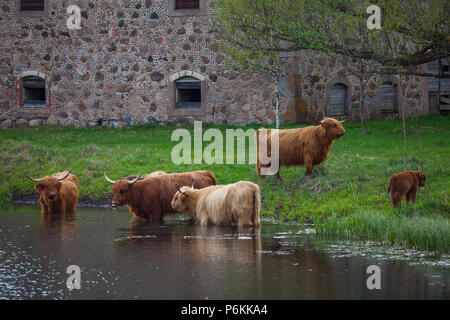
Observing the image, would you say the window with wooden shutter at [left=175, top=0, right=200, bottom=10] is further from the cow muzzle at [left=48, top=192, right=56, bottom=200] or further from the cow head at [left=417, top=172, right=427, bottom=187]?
the cow head at [left=417, top=172, right=427, bottom=187]

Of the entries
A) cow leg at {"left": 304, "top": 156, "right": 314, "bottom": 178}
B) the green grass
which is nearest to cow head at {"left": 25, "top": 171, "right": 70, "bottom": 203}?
the green grass

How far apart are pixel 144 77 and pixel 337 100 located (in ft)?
17.9

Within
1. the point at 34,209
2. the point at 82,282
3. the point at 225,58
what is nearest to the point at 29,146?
the point at 34,209

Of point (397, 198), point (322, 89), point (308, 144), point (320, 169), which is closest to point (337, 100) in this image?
point (322, 89)

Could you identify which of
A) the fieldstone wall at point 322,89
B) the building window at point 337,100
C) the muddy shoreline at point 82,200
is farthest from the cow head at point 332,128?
the building window at point 337,100

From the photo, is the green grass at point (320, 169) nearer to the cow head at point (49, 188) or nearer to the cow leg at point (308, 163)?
the cow leg at point (308, 163)

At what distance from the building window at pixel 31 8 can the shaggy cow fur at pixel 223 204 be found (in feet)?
37.4

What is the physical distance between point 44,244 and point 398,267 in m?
4.89

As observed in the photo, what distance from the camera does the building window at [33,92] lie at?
22.7m

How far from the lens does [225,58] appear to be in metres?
21.1

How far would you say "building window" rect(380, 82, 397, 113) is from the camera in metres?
22.6

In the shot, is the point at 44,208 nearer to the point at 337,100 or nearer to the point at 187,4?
the point at 187,4

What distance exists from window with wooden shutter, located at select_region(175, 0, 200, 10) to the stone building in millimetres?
28
